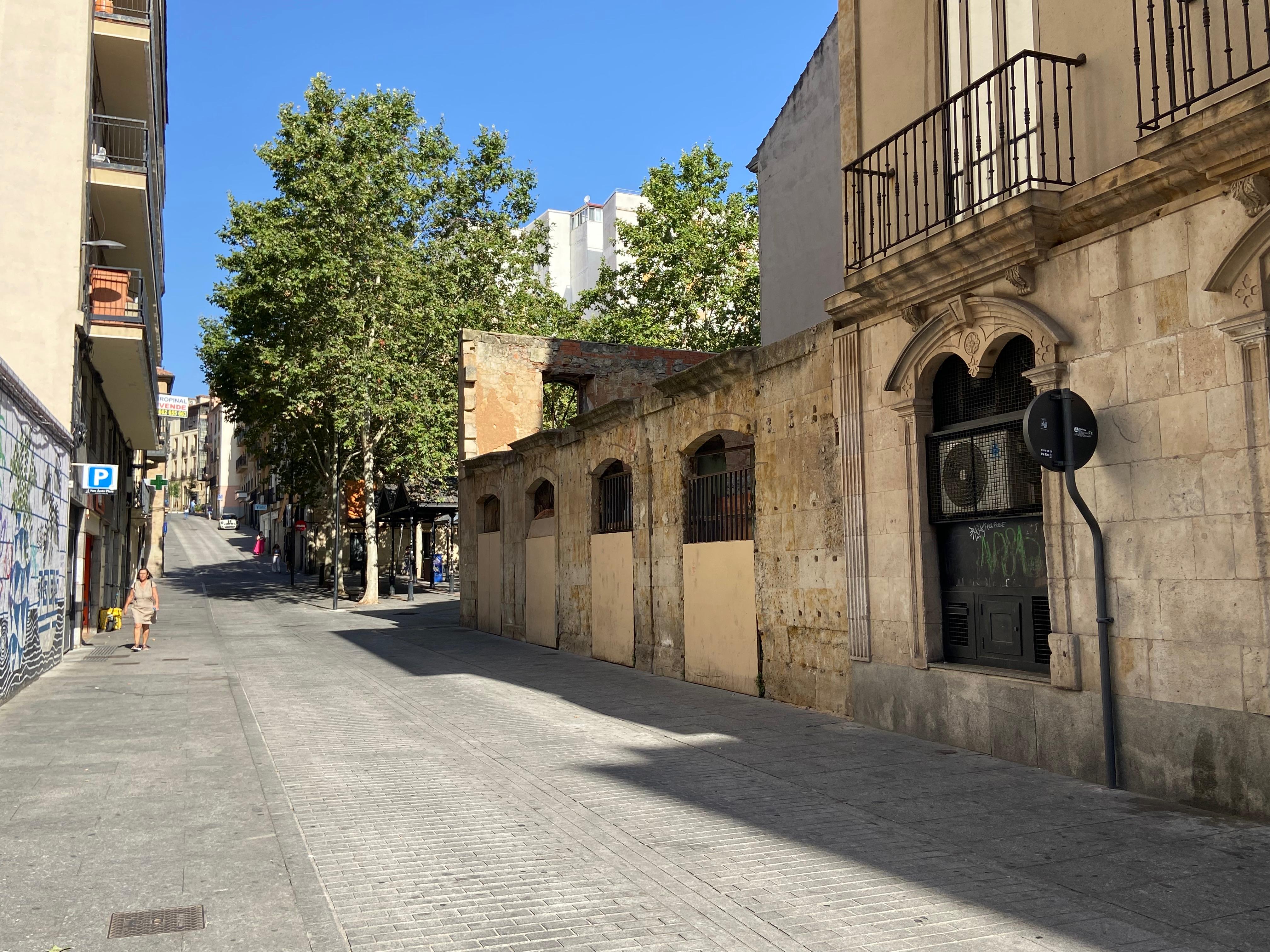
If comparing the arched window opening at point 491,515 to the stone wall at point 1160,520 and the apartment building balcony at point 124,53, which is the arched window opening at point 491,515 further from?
the stone wall at point 1160,520

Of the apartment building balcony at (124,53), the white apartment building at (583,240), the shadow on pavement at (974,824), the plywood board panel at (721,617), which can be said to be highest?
the white apartment building at (583,240)

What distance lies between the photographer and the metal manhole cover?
4.47 meters

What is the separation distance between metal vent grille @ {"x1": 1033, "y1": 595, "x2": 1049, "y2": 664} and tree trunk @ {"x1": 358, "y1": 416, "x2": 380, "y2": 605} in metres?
27.5

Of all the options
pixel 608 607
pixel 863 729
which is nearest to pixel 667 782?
pixel 863 729

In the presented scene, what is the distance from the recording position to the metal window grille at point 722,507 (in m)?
12.9

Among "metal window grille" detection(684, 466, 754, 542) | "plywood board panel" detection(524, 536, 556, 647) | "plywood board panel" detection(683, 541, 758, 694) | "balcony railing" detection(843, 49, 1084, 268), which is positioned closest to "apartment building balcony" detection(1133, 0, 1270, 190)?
"balcony railing" detection(843, 49, 1084, 268)

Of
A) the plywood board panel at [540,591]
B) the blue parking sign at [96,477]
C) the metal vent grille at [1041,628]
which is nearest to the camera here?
the metal vent grille at [1041,628]

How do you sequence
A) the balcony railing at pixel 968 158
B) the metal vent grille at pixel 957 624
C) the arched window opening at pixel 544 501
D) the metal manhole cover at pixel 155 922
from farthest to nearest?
the arched window opening at pixel 544 501, the metal vent grille at pixel 957 624, the balcony railing at pixel 968 158, the metal manhole cover at pixel 155 922

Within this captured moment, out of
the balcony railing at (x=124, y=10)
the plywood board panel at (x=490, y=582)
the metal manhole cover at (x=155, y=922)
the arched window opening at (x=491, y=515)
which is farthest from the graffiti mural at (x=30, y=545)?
the arched window opening at (x=491, y=515)

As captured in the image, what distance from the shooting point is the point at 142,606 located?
18844mm

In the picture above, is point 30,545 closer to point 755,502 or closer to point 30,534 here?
point 30,534

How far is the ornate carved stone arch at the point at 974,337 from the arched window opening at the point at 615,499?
7.27 meters

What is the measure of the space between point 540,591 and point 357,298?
16632mm

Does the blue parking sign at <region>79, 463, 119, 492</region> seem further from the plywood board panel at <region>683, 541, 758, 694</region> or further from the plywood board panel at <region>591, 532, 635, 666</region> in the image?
the plywood board panel at <region>683, 541, 758, 694</region>
